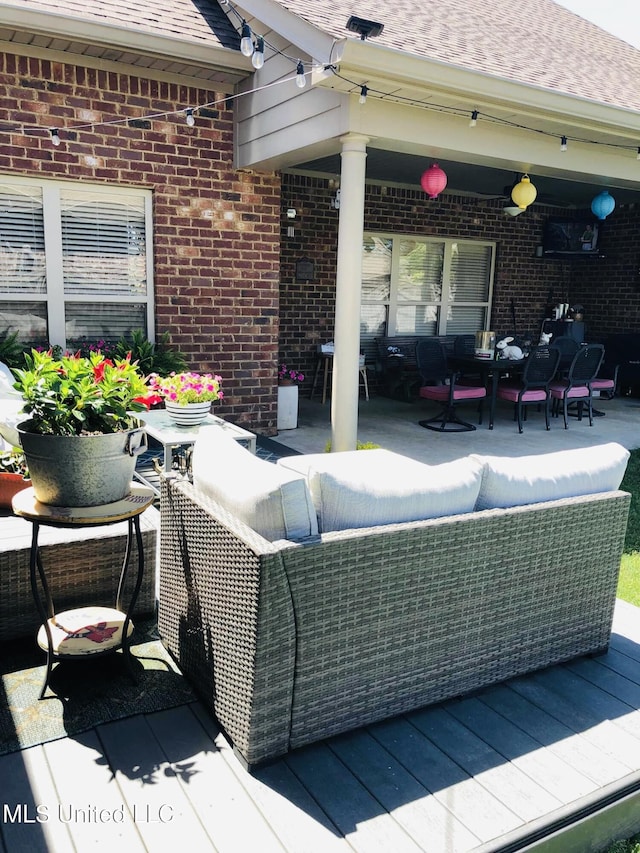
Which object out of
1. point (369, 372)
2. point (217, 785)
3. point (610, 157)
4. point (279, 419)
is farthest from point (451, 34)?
point (217, 785)

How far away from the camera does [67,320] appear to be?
5.65m

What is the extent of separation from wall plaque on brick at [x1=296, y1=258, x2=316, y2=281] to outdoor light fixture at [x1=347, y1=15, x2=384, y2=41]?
4.34 meters

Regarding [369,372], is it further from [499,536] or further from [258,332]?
[499,536]

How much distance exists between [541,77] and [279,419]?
12.1 feet

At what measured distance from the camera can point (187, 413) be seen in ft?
14.3

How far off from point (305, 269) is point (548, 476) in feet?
21.2

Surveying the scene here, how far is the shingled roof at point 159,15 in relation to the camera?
4836 mm

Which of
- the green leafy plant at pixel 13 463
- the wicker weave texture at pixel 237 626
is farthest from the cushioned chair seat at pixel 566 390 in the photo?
the wicker weave texture at pixel 237 626

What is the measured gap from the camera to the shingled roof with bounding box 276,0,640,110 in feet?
15.4

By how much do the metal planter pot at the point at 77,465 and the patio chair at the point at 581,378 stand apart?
6.19 metres

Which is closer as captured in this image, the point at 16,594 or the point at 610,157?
the point at 16,594

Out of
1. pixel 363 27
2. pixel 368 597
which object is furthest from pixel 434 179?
pixel 368 597

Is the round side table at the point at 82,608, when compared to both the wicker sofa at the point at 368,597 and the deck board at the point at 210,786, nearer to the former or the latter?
the wicker sofa at the point at 368,597

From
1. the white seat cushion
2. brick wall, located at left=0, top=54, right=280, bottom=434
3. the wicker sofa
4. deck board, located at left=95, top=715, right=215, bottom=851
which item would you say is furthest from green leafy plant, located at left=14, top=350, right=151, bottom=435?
brick wall, located at left=0, top=54, right=280, bottom=434
